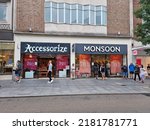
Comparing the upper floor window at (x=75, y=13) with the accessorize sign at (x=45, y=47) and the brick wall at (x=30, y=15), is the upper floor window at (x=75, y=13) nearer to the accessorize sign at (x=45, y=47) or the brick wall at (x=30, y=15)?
the brick wall at (x=30, y=15)

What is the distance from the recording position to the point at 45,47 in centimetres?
2503

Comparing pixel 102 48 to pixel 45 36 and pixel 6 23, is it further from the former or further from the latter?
pixel 6 23

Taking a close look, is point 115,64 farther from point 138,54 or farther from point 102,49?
point 138,54

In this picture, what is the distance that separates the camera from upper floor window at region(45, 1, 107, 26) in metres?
25.6

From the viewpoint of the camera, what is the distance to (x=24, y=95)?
1392 cm

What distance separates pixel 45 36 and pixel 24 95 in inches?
472

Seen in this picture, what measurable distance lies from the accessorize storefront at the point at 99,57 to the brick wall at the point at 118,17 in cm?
159

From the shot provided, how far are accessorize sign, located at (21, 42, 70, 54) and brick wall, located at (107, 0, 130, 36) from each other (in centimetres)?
493

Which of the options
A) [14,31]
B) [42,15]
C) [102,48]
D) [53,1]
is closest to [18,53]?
[14,31]

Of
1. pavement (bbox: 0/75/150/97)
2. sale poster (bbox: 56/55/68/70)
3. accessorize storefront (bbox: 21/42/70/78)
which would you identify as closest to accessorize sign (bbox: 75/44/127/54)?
accessorize storefront (bbox: 21/42/70/78)

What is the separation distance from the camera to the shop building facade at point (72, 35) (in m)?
24.7

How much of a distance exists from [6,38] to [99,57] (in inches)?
364

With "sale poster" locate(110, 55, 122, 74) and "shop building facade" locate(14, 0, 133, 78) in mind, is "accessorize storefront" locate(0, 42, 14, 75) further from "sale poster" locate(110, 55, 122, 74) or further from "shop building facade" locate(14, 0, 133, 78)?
"sale poster" locate(110, 55, 122, 74)

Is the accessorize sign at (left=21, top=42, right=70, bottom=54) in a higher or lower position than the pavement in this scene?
higher
